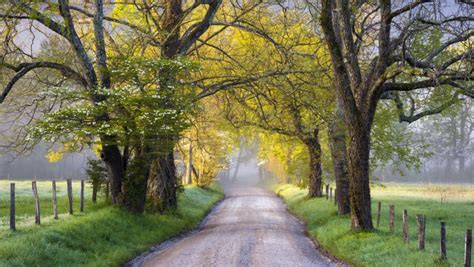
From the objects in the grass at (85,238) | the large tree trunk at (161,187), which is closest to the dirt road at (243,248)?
the grass at (85,238)

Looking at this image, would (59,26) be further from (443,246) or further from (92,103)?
(443,246)

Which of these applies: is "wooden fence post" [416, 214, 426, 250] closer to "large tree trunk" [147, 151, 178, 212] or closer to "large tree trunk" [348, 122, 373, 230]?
"large tree trunk" [348, 122, 373, 230]

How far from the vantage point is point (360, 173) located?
17.2m

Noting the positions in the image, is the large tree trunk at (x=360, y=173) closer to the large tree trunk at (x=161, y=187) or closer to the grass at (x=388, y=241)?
the grass at (x=388, y=241)

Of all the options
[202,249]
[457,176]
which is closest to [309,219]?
[202,249]

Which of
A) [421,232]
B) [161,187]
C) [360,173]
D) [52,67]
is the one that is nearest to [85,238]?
[52,67]

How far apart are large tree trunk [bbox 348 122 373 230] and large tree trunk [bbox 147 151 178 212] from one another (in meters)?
9.43

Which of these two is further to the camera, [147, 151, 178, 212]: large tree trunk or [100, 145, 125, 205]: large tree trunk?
[147, 151, 178, 212]: large tree trunk

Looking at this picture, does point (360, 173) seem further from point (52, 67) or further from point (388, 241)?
point (52, 67)

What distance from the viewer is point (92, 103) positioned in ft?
60.7

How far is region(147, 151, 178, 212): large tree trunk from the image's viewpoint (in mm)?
24188

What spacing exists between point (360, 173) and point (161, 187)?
414 inches

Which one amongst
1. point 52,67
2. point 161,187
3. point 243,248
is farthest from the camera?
point 161,187

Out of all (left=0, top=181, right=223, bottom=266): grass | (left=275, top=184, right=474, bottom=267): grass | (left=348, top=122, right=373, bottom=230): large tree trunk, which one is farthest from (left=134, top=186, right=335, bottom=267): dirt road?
Result: (left=348, top=122, right=373, bottom=230): large tree trunk
